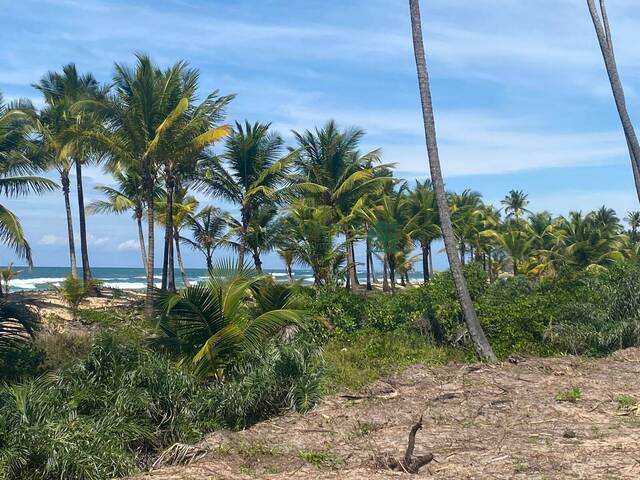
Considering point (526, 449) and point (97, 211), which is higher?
point (97, 211)

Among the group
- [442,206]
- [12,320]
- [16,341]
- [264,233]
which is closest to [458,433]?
[442,206]

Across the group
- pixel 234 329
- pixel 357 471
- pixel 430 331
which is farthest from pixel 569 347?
pixel 357 471

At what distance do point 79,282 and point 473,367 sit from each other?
16640 mm

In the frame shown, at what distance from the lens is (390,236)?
38281 mm

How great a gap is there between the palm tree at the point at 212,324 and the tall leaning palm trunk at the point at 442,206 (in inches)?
178

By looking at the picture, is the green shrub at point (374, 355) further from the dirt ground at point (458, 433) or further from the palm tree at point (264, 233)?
the palm tree at point (264, 233)

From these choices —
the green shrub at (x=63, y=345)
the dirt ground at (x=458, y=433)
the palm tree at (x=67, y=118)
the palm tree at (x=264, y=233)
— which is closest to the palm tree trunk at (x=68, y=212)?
the palm tree at (x=67, y=118)

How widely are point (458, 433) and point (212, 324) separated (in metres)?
4.43

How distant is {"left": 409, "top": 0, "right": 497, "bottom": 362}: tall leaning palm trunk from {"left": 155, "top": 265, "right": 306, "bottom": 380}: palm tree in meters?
4.51

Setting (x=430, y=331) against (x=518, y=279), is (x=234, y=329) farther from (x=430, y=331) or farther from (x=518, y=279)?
(x=518, y=279)

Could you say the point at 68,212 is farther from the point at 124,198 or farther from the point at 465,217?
the point at 465,217

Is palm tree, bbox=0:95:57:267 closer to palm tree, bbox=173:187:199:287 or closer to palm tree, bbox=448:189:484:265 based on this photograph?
palm tree, bbox=173:187:199:287

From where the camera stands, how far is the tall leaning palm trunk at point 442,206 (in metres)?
14.0

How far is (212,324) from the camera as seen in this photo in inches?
421
